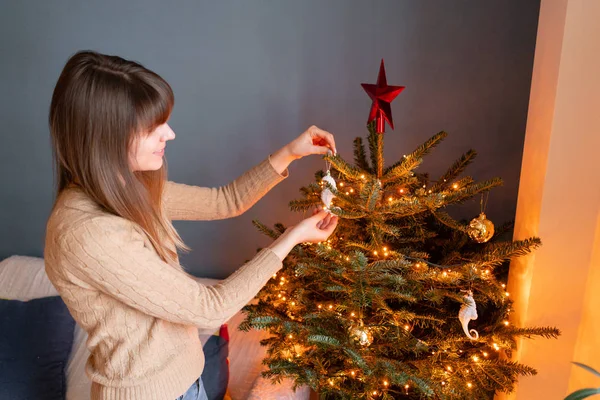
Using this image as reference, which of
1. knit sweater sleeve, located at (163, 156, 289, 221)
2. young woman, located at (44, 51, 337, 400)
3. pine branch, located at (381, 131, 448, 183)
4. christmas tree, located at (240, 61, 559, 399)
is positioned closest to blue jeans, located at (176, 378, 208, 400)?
young woman, located at (44, 51, 337, 400)

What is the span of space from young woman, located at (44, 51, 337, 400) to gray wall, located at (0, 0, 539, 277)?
2.31 feet

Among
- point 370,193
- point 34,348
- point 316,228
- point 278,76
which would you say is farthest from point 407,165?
point 34,348

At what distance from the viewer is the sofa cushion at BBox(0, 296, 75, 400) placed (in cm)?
143

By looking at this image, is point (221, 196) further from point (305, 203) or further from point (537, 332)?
point (537, 332)

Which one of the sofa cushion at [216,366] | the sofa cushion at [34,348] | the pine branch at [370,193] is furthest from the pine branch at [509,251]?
the sofa cushion at [34,348]

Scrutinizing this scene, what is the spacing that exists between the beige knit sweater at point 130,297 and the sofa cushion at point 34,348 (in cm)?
58

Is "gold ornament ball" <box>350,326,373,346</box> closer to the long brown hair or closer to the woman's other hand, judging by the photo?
the woman's other hand

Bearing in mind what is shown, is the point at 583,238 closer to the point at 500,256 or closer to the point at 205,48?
the point at 500,256

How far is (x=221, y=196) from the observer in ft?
3.94

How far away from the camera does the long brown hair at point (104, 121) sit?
0.82 metres

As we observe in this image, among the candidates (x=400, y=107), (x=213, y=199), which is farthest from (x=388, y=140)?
(x=213, y=199)

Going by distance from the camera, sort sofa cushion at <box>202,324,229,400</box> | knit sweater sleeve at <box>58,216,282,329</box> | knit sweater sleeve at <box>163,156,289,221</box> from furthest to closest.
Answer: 1. sofa cushion at <box>202,324,229,400</box>
2. knit sweater sleeve at <box>163,156,289,221</box>
3. knit sweater sleeve at <box>58,216,282,329</box>

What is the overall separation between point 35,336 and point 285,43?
121cm

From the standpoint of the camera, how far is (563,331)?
42.7 inches
